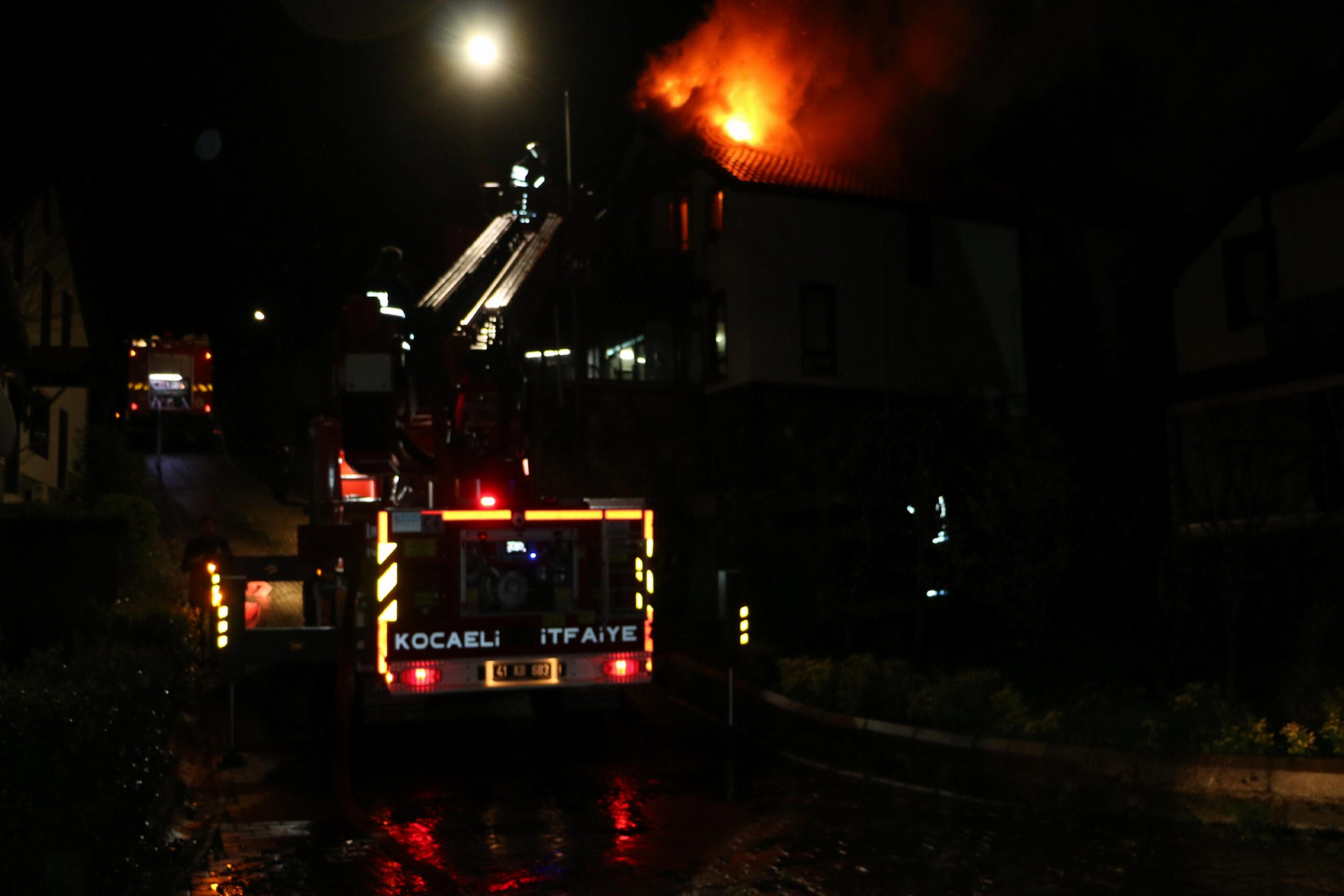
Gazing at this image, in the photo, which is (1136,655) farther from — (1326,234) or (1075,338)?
(1075,338)

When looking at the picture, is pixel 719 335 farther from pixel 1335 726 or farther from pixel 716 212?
pixel 1335 726

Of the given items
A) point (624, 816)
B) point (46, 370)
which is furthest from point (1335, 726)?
point (46, 370)

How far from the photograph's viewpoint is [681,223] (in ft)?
102

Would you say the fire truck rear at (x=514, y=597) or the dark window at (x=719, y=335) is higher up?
the dark window at (x=719, y=335)

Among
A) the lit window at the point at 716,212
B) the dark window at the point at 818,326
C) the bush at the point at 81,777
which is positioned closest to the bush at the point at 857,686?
the bush at the point at 81,777

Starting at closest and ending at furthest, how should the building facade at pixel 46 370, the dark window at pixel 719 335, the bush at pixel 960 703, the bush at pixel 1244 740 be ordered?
the bush at pixel 1244 740 → the bush at pixel 960 703 → the building facade at pixel 46 370 → the dark window at pixel 719 335

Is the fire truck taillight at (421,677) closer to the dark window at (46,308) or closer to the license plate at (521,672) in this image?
the license plate at (521,672)

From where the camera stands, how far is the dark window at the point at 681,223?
30609 mm

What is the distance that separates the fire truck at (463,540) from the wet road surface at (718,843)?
1.02m

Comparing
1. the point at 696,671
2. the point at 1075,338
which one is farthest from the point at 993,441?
the point at 1075,338

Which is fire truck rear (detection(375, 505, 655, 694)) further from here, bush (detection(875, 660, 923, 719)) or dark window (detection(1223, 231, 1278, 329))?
dark window (detection(1223, 231, 1278, 329))

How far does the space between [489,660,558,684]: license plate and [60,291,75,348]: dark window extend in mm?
17819

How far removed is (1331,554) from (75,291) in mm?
26382

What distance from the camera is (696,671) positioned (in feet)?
45.5
